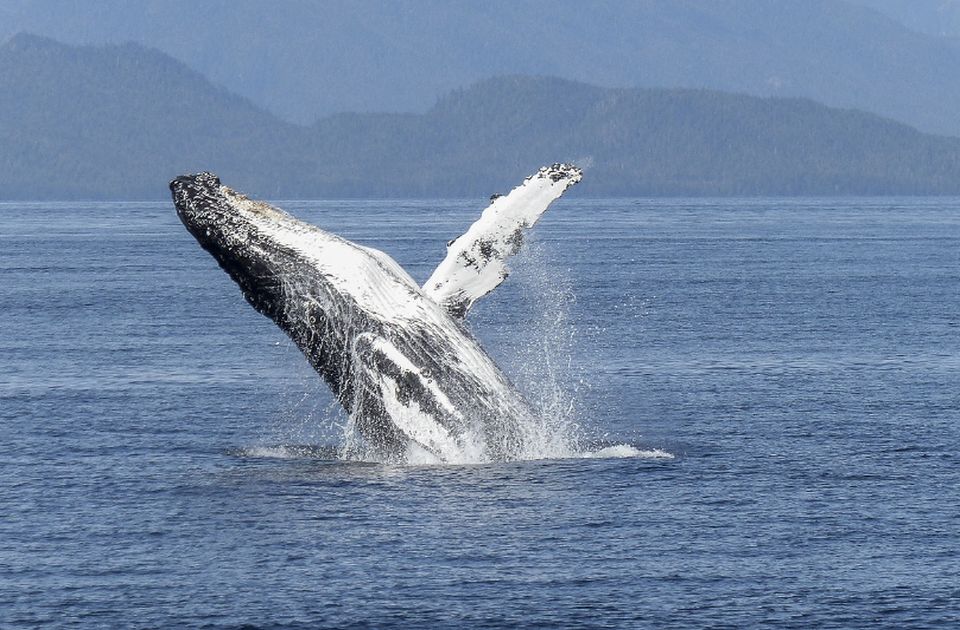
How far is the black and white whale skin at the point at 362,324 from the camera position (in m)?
16.8

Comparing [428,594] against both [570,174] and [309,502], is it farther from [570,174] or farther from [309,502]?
[570,174]

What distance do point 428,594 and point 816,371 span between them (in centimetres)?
1572

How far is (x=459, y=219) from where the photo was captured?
5059 inches

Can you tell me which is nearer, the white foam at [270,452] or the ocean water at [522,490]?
the ocean water at [522,490]

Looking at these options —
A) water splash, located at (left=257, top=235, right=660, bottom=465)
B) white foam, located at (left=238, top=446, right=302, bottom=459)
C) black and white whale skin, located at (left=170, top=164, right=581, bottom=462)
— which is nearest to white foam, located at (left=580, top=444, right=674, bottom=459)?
A: water splash, located at (left=257, top=235, right=660, bottom=465)

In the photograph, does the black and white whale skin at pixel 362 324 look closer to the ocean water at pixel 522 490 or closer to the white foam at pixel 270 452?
the ocean water at pixel 522 490

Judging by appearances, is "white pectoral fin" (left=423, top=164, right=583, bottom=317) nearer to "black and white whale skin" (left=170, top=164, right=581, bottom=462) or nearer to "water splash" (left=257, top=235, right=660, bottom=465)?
→ "water splash" (left=257, top=235, right=660, bottom=465)

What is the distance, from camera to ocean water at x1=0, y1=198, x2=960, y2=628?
1452 centimetres

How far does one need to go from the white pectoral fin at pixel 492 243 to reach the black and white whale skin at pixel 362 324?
45 cm

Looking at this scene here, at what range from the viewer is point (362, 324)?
16906 mm

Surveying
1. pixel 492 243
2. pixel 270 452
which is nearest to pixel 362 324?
pixel 492 243

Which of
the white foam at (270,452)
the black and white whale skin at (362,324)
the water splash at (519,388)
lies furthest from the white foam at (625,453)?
the white foam at (270,452)

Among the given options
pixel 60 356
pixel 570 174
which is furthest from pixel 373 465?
pixel 60 356

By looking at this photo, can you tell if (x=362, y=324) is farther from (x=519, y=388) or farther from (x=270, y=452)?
(x=519, y=388)
